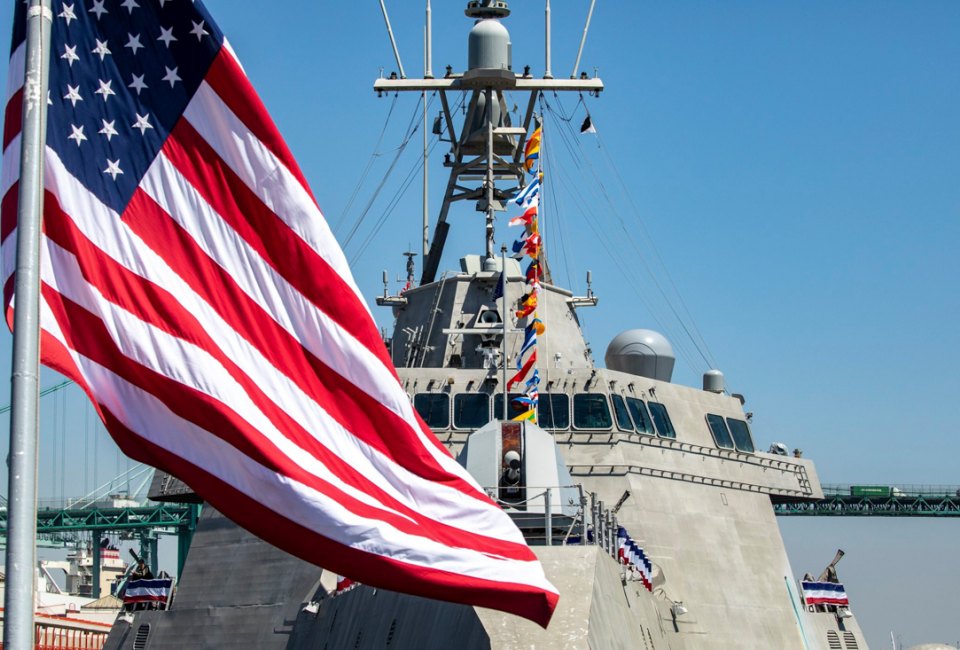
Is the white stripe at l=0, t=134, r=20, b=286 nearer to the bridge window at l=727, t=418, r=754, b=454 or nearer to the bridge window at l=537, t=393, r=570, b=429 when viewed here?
the bridge window at l=537, t=393, r=570, b=429

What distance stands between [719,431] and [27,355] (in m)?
15.8

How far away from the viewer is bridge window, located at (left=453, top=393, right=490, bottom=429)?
20391 mm

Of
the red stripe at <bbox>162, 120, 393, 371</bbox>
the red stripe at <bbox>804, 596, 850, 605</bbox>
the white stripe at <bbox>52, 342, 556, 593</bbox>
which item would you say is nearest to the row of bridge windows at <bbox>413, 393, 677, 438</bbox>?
the red stripe at <bbox>804, 596, 850, 605</bbox>

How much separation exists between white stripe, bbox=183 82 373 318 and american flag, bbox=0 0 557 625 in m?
0.01

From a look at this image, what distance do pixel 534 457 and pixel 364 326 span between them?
21.0ft

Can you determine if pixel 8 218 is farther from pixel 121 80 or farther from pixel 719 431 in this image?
pixel 719 431

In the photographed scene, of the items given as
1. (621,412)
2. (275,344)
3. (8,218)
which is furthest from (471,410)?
(8,218)

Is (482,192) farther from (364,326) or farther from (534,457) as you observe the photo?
(364,326)

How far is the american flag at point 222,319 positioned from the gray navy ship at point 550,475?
5117mm

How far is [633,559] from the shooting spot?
54.9 feet

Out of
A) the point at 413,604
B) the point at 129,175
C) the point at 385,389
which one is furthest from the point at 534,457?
the point at 129,175

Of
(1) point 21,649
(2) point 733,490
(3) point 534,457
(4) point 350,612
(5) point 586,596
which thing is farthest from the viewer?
(2) point 733,490

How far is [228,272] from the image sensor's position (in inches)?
349

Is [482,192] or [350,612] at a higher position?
[482,192]
